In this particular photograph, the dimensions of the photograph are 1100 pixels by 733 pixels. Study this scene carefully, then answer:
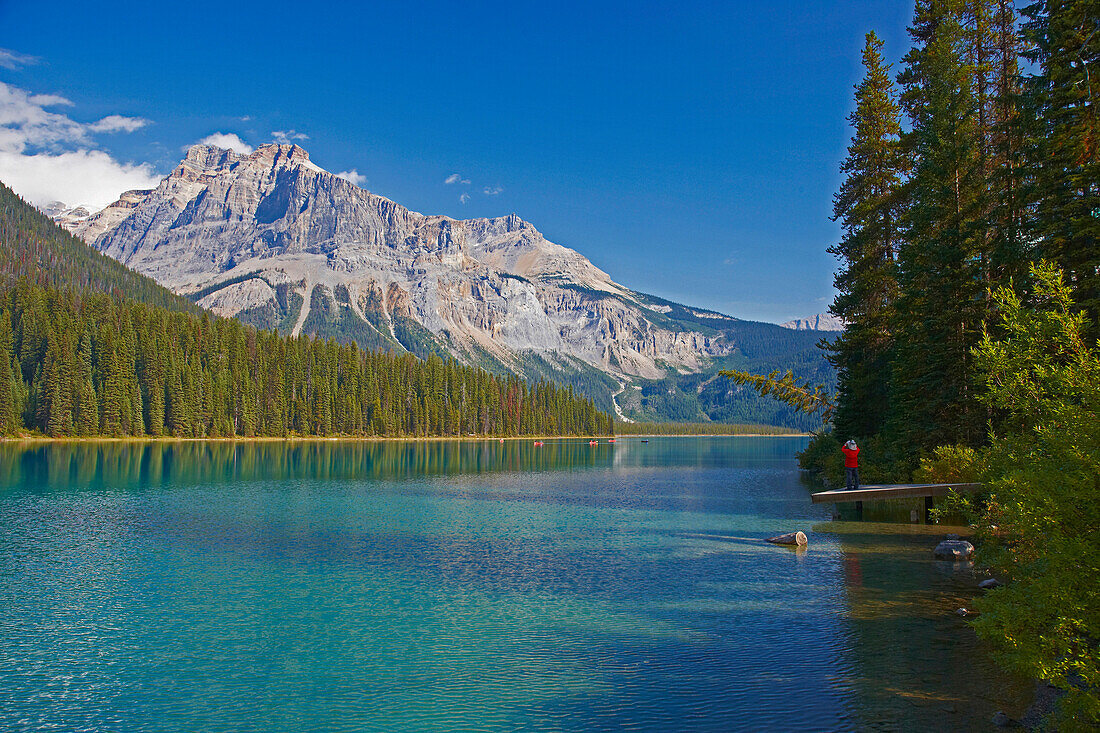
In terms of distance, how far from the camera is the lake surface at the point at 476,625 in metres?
14.6

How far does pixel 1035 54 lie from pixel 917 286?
43.8 feet

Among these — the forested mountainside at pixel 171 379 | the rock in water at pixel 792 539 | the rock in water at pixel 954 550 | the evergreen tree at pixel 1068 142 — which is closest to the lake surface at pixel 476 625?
the rock in water at pixel 792 539

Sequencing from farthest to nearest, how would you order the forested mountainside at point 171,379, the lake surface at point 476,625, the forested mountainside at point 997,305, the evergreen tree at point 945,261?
the forested mountainside at point 171,379, the evergreen tree at point 945,261, the lake surface at point 476,625, the forested mountainside at point 997,305

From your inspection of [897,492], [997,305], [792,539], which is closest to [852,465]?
[897,492]

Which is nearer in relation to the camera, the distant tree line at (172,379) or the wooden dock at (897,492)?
the wooden dock at (897,492)

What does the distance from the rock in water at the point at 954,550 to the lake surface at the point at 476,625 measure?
1.67 m

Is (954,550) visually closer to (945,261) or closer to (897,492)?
(897,492)

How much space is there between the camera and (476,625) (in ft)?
67.6

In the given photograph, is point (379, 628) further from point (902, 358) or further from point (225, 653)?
point (902, 358)

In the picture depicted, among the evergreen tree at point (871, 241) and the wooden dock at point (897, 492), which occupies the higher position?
the evergreen tree at point (871, 241)

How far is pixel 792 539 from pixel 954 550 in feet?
22.3

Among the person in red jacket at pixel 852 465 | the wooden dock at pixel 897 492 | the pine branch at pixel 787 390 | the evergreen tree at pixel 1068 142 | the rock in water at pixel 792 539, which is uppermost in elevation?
the evergreen tree at pixel 1068 142

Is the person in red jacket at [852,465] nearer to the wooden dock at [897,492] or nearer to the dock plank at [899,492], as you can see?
the wooden dock at [897,492]

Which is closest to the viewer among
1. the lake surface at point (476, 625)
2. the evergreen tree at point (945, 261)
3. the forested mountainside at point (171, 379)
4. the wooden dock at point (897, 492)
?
the lake surface at point (476, 625)
